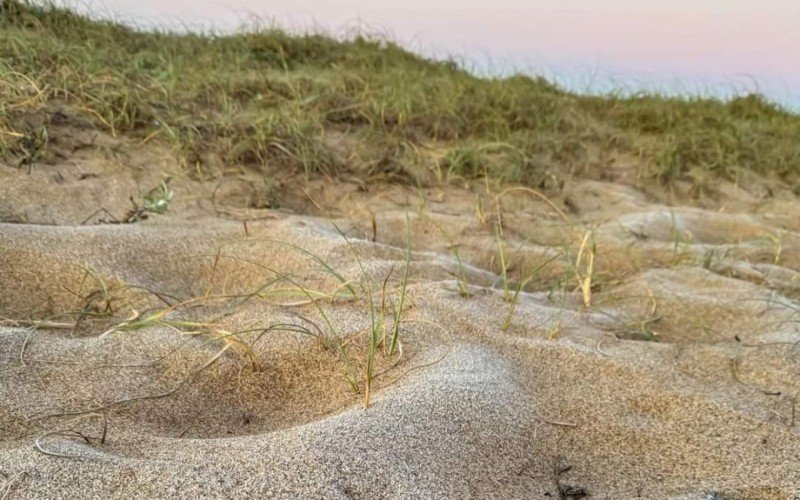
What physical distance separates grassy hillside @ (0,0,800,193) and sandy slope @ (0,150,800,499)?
545 millimetres

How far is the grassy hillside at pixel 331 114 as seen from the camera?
273 centimetres

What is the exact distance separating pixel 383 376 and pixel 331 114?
7.50 ft

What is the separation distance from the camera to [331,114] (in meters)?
3.35

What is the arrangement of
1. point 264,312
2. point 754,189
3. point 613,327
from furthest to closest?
1. point 754,189
2. point 613,327
3. point 264,312

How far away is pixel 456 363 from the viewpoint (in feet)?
4.20

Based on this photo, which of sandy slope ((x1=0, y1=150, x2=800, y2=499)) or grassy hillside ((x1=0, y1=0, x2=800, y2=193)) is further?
grassy hillside ((x1=0, y1=0, x2=800, y2=193))

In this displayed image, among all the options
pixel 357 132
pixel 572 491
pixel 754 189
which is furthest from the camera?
pixel 754 189

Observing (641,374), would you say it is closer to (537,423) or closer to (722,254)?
(537,423)

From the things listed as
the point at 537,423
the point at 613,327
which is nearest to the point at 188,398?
the point at 537,423

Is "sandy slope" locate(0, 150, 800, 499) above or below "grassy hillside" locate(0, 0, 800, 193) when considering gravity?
below

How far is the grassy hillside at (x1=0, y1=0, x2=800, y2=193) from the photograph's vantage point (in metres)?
2.73

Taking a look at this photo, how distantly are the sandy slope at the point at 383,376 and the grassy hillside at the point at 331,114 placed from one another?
545 mm

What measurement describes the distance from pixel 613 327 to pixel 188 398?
987 millimetres

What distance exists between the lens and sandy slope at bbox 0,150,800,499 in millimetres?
938
